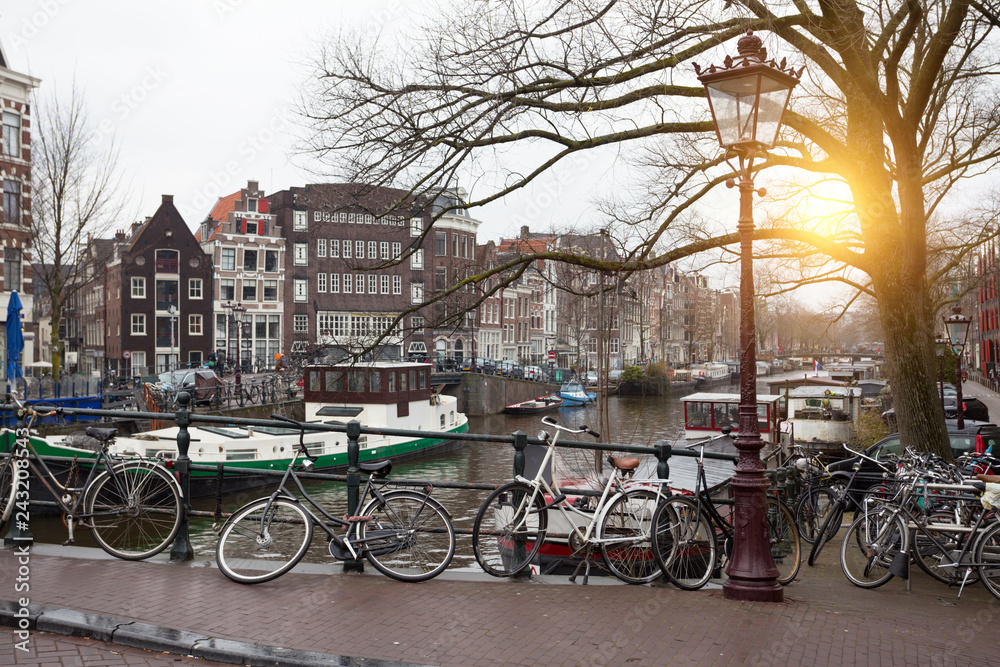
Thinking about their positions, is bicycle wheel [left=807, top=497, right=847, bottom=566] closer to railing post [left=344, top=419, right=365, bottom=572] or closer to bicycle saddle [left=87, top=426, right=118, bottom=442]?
railing post [left=344, top=419, right=365, bottom=572]

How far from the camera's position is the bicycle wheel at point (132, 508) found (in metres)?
6.02

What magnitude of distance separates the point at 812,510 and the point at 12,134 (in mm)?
32065

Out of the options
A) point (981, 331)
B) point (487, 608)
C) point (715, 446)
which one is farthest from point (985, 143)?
point (981, 331)

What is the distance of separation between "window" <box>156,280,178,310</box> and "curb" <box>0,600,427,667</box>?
49.5 meters

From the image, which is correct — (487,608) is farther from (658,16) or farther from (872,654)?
(658,16)

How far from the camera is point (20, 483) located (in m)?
6.29

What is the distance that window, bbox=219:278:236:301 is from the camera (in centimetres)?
5316

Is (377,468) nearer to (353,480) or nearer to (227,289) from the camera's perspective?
(353,480)

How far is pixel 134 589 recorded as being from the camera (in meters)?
5.30

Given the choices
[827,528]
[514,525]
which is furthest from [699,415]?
[514,525]

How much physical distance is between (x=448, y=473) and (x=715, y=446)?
A: 41.1ft

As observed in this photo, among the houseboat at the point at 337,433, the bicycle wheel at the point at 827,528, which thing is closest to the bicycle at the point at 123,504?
the bicycle wheel at the point at 827,528

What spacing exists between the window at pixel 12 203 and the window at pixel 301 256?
24661 millimetres

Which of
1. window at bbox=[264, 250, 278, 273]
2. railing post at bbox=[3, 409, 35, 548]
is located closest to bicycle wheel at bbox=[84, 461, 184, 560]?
railing post at bbox=[3, 409, 35, 548]
